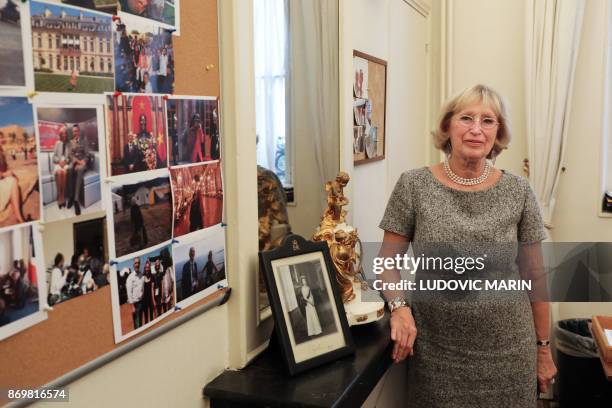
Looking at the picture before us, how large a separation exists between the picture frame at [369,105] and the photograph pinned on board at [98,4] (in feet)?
4.29

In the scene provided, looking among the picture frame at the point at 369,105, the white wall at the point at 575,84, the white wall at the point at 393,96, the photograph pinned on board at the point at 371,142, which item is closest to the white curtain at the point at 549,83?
the white wall at the point at 575,84

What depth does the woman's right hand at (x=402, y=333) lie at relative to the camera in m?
1.65

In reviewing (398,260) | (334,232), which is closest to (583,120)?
(398,260)

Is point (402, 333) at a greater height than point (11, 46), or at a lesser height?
lesser

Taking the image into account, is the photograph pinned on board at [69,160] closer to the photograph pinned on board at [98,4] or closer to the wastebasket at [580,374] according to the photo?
the photograph pinned on board at [98,4]

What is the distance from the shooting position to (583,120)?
3.29 m

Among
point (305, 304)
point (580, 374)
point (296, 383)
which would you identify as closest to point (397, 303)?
point (305, 304)

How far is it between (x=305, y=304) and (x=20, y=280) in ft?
2.45

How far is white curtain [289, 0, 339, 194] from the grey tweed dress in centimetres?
36

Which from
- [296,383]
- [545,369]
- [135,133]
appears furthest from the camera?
[545,369]

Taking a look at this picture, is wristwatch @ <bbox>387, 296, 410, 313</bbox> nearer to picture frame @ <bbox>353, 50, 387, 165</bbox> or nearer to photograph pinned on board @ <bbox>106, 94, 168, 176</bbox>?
picture frame @ <bbox>353, 50, 387, 165</bbox>

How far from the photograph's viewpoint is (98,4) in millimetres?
948

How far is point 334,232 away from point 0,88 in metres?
1.03

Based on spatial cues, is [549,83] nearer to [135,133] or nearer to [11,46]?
[135,133]
